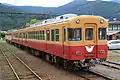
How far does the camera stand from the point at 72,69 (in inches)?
623

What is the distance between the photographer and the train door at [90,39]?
14438 mm

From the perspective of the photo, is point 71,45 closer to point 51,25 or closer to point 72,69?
point 72,69

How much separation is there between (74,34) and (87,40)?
0.71 m

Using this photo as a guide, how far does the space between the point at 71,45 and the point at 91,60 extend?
4.35 feet

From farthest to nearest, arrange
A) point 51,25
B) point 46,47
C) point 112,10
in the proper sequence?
1. point 112,10
2. point 46,47
3. point 51,25

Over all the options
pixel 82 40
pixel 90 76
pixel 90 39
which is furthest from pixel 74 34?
pixel 90 76

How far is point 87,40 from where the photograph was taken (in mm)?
14438

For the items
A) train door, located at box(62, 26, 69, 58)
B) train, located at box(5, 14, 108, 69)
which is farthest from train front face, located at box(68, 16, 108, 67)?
train door, located at box(62, 26, 69, 58)

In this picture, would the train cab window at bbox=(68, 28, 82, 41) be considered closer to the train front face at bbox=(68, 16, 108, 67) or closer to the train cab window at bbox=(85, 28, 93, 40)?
the train front face at bbox=(68, 16, 108, 67)

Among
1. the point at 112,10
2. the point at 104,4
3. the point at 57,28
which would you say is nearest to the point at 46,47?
the point at 57,28

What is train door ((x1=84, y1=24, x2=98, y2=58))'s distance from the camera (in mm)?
14438

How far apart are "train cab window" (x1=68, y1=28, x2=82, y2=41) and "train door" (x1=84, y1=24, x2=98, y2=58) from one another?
311mm

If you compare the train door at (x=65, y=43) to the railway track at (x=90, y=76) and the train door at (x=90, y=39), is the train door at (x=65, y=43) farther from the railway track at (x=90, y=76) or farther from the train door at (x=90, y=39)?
the railway track at (x=90, y=76)

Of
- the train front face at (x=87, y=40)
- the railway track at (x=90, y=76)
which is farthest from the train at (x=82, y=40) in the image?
the railway track at (x=90, y=76)
